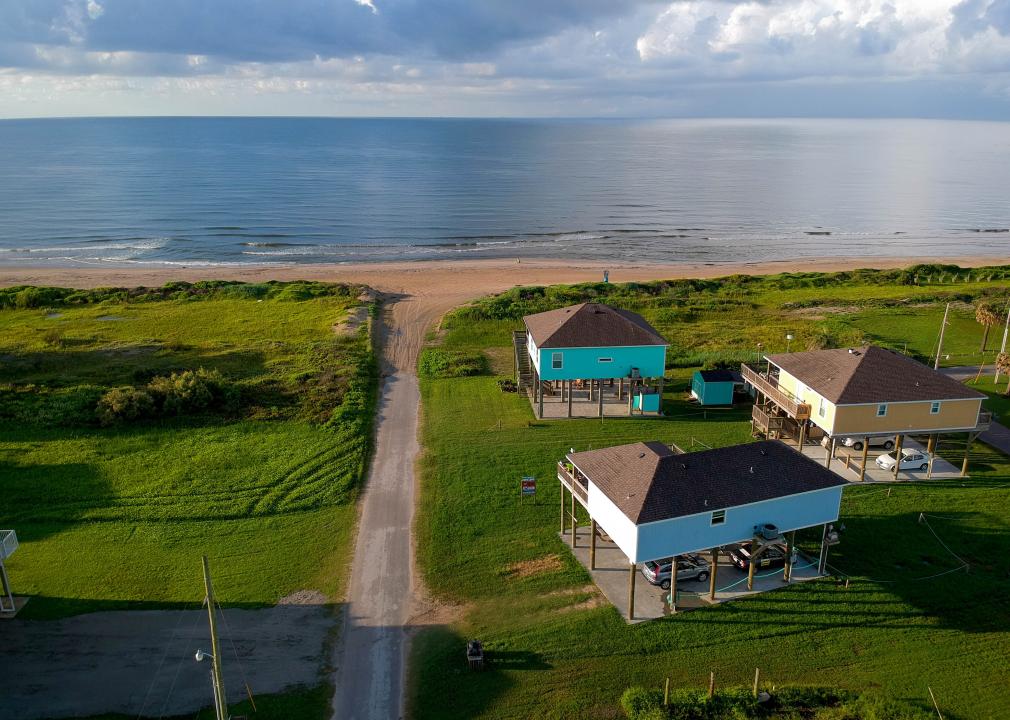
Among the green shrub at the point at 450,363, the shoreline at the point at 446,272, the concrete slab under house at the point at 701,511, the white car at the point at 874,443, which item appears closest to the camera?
the concrete slab under house at the point at 701,511

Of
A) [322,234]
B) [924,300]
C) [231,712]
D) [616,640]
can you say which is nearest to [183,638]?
[231,712]

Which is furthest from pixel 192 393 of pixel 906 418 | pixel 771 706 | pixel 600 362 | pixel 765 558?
pixel 906 418

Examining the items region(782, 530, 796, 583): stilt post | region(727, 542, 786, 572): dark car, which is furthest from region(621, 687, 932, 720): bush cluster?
region(727, 542, 786, 572): dark car

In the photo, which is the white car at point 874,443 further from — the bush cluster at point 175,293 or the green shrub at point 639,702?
the bush cluster at point 175,293

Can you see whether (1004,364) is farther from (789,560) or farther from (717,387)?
(789,560)

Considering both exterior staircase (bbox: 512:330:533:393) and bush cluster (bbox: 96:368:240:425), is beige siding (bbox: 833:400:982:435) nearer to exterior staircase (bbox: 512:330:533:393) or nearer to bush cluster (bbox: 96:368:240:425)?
exterior staircase (bbox: 512:330:533:393)

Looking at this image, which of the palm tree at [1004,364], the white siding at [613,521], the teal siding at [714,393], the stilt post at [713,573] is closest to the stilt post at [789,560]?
the stilt post at [713,573]
